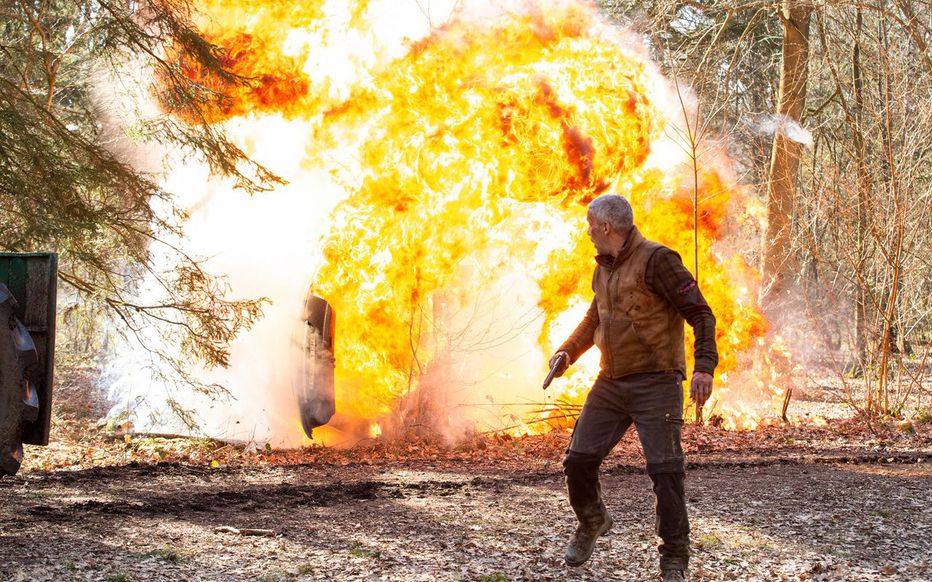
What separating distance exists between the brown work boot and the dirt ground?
13 cm

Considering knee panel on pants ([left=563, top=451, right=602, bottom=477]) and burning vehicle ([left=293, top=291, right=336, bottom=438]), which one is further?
burning vehicle ([left=293, top=291, right=336, bottom=438])

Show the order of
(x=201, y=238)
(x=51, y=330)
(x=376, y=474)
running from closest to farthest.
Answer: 1. (x=51, y=330)
2. (x=376, y=474)
3. (x=201, y=238)

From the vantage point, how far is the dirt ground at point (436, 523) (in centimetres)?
514

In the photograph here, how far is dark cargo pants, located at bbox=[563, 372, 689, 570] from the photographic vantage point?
4527mm

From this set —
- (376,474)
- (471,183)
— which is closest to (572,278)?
(471,183)

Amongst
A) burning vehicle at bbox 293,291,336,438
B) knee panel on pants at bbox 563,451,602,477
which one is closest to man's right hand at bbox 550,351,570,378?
knee panel on pants at bbox 563,451,602,477

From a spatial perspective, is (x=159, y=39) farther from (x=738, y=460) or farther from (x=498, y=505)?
(x=738, y=460)

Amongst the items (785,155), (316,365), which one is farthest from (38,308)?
(785,155)

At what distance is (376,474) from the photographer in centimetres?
928

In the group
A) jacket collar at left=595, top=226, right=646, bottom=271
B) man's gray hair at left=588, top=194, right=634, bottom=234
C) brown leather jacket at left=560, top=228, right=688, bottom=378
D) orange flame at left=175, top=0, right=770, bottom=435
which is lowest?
brown leather jacket at left=560, top=228, right=688, bottom=378

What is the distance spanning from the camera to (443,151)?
11.1m

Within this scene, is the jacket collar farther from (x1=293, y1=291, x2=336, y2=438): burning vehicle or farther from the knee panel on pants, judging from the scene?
A: (x1=293, y1=291, x2=336, y2=438): burning vehicle

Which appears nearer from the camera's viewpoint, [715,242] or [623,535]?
[623,535]

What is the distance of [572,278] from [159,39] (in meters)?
6.07
